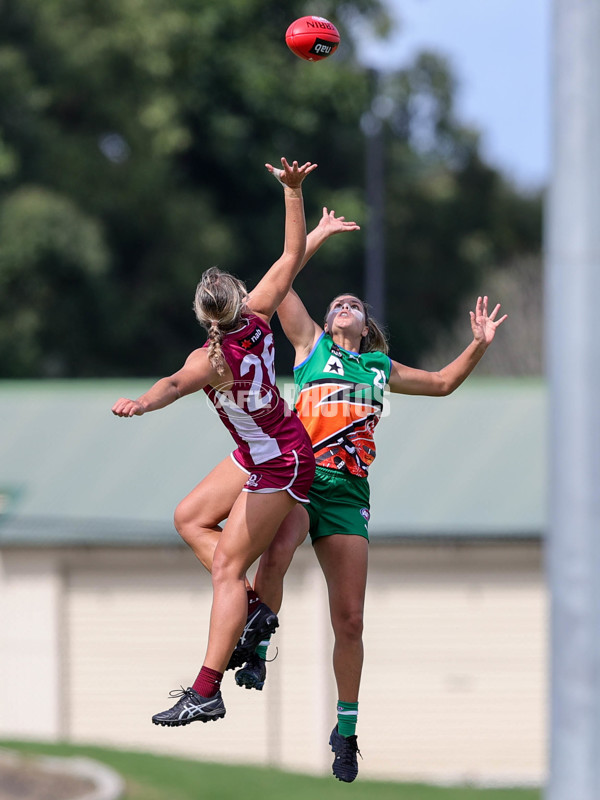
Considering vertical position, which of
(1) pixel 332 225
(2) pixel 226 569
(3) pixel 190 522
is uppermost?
(1) pixel 332 225

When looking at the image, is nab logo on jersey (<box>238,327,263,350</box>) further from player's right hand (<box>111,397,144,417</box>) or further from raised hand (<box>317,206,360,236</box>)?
raised hand (<box>317,206,360,236</box>)

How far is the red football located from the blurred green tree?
31.5 metres

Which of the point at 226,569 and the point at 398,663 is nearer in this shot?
the point at 226,569

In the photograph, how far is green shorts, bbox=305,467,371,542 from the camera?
7.99 meters

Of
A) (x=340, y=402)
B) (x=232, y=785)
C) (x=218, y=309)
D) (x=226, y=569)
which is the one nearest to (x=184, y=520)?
(x=226, y=569)

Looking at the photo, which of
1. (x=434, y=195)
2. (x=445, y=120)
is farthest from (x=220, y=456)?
(x=445, y=120)

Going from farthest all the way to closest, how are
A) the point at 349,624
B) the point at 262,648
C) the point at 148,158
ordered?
the point at 148,158, the point at 349,624, the point at 262,648

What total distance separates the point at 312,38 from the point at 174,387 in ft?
7.76

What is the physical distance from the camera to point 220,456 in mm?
27766

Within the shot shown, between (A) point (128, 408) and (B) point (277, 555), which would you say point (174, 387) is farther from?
(B) point (277, 555)

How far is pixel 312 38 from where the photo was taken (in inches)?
312

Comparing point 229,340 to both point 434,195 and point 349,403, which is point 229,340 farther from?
point 434,195

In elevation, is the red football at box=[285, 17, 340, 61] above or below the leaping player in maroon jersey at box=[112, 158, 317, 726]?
above

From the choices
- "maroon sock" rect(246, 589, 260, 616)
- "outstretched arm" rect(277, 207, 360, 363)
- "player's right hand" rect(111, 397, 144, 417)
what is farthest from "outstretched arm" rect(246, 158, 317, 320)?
"maroon sock" rect(246, 589, 260, 616)
